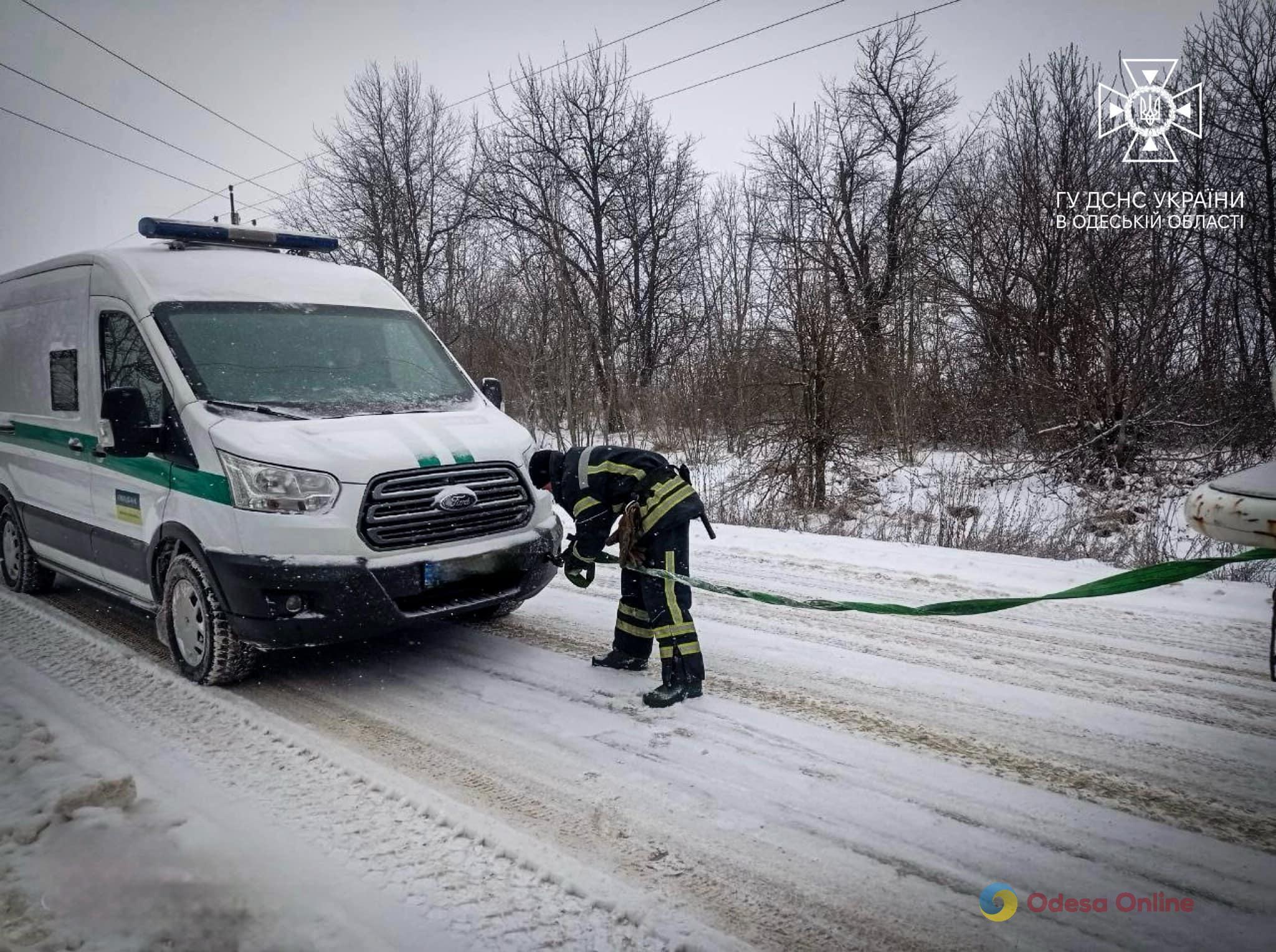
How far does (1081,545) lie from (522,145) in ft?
75.8

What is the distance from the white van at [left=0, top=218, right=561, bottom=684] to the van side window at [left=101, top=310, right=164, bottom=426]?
0.8 inches

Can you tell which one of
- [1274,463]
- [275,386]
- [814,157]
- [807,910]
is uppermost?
[814,157]

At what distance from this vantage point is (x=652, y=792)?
3201mm

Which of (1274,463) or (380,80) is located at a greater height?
(380,80)

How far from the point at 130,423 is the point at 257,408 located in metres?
0.71

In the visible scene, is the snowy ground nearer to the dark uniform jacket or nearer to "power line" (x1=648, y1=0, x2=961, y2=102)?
the dark uniform jacket

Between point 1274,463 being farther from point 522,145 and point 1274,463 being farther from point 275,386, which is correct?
point 522,145

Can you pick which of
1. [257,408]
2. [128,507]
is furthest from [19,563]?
[257,408]

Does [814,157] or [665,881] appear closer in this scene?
[665,881]

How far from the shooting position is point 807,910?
2.52m

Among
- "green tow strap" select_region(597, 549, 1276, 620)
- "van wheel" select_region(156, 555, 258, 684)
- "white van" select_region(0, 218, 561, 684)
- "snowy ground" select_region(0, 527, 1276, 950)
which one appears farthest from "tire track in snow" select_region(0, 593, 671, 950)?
"green tow strap" select_region(597, 549, 1276, 620)

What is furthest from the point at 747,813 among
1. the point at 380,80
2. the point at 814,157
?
the point at 380,80

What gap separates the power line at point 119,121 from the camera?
13891 millimetres

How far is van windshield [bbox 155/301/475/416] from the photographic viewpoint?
448cm
